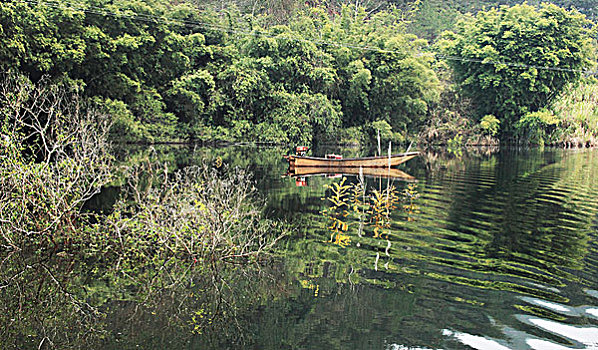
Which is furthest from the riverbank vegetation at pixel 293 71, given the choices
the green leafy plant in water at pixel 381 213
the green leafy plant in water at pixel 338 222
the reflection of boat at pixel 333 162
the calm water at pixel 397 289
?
the calm water at pixel 397 289

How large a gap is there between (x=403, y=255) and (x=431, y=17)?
174 feet

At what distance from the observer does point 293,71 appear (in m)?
35.6

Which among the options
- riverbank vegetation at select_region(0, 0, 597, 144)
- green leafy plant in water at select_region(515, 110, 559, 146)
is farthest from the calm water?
green leafy plant in water at select_region(515, 110, 559, 146)

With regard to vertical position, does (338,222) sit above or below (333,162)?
below

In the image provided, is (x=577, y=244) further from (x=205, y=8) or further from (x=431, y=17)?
(x=431, y=17)

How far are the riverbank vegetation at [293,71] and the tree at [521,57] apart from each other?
0.31 feet

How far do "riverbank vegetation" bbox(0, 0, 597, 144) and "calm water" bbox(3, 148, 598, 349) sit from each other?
20.7m

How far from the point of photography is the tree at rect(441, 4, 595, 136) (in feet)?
127

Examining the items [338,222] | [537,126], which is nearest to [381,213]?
[338,222]

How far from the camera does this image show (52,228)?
349 inches

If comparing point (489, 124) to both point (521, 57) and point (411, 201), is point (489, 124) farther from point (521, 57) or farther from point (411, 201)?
point (411, 201)

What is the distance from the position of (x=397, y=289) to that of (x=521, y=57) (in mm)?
35948

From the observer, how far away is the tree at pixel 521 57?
127 feet

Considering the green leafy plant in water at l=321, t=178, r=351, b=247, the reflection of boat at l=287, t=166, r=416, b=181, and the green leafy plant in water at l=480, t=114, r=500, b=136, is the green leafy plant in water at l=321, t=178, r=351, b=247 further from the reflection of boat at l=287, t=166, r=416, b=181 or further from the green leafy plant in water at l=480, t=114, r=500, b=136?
the green leafy plant in water at l=480, t=114, r=500, b=136
